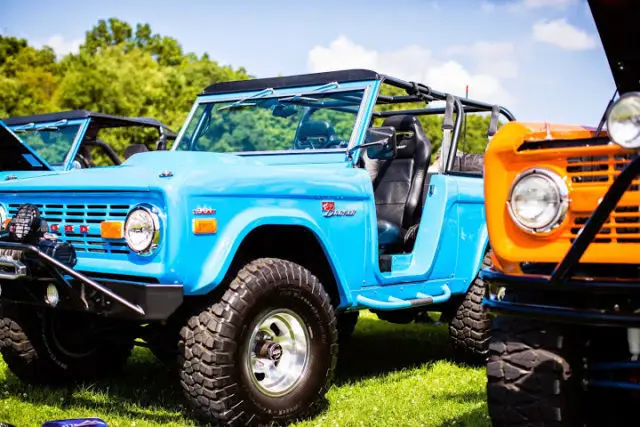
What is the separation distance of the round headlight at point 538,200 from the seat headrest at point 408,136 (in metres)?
3.11

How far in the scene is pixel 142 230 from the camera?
3846 mm

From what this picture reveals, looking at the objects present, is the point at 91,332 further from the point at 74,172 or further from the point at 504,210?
the point at 504,210

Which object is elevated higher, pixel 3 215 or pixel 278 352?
pixel 3 215

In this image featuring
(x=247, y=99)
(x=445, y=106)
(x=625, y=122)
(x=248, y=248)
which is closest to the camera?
(x=625, y=122)

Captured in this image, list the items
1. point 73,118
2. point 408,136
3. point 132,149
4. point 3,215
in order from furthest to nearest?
point 73,118 < point 132,149 < point 408,136 < point 3,215

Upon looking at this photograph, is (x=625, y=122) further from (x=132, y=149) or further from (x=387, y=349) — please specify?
(x=132, y=149)

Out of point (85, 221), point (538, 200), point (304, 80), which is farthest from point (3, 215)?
point (538, 200)

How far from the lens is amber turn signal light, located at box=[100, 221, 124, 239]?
154 inches

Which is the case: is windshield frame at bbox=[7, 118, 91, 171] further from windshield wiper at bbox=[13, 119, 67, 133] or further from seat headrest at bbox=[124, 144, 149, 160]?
seat headrest at bbox=[124, 144, 149, 160]

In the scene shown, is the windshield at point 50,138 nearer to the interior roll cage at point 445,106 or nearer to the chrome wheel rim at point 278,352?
the interior roll cage at point 445,106

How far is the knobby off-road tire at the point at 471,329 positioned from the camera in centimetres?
578

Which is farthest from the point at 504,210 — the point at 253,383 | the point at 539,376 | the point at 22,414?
the point at 22,414

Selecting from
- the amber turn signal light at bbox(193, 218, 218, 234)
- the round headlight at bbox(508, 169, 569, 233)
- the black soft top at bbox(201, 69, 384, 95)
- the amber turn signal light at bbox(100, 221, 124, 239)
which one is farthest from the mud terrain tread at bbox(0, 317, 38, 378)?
the round headlight at bbox(508, 169, 569, 233)

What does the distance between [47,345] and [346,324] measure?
2.60 meters
